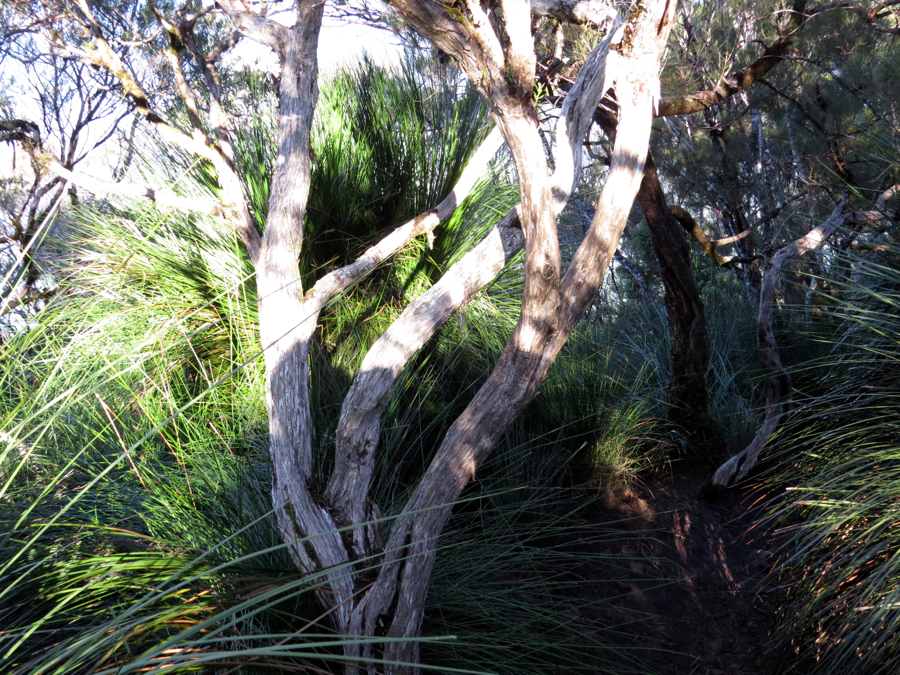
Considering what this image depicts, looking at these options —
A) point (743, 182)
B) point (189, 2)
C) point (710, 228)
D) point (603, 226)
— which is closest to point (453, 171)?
point (603, 226)

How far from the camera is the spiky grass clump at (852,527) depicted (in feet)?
5.77

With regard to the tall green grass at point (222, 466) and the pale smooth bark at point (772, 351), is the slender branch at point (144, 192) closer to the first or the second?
the tall green grass at point (222, 466)

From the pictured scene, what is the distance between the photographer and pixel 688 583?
2.91 metres

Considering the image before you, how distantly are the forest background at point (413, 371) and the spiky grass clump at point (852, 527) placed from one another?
0.05ft

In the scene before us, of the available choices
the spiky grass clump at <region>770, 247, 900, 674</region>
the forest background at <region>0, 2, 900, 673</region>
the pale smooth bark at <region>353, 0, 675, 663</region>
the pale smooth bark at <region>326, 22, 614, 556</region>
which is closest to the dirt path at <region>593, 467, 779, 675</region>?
the forest background at <region>0, 2, 900, 673</region>

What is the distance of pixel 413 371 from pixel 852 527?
2.14m

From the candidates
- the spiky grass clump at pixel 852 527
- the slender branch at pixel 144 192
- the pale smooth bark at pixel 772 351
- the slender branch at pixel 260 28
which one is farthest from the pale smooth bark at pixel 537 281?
the pale smooth bark at pixel 772 351

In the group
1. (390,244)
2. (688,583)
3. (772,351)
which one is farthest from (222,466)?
(772,351)

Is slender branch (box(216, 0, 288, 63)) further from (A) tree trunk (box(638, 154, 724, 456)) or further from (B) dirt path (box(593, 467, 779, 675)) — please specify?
(B) dirt path (box(593, 467, 779, 675))

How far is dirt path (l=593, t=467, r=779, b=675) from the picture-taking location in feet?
8.23

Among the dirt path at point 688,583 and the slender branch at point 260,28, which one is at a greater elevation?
the slender branch at point 260,28

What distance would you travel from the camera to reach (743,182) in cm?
610

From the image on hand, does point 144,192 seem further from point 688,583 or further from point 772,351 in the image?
point 772,351

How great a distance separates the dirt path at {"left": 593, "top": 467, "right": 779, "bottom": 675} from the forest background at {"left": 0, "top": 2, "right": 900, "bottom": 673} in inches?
6.2
